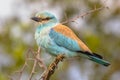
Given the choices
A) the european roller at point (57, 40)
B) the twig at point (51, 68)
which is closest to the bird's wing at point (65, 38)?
the european roller at point (57, 40)

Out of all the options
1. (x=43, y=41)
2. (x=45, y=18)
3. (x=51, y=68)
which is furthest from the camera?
(x=45, y=18)

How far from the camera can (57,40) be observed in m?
6.24

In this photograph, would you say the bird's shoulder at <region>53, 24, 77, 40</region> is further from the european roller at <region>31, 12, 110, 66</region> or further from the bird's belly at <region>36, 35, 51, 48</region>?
the bird's belly at <region>36, 35, 51, 48</region>

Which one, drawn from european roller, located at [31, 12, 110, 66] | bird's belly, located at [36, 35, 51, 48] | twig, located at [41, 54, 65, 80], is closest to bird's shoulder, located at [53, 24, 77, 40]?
european roller, located at [31, 12, 110, 66]

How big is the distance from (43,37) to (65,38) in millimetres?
228

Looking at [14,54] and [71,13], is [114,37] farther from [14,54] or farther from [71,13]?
[14,54]

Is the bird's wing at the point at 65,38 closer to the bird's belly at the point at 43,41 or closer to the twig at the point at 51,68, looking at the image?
the bird's belly at the point at 43,41

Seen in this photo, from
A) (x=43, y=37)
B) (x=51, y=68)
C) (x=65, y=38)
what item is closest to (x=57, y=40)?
(x=65, y=38)

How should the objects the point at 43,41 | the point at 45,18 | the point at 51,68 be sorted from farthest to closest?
1. the point at 45,18
2. the point at 43,41
3. the point at 51,68

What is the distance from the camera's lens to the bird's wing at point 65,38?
606 cm

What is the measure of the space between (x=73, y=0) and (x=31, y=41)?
42.7 inches

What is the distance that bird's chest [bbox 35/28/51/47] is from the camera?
5.98 m

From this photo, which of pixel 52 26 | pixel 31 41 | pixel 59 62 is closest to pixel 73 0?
pixel 31 41

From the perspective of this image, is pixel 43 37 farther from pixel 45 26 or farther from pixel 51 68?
pixel 51 68
